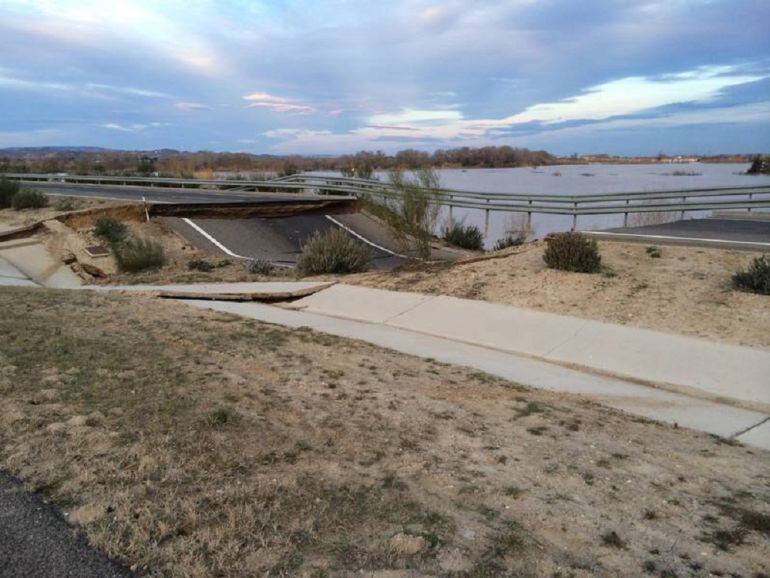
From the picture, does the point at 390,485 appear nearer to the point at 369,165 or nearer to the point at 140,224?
the point at 140,224

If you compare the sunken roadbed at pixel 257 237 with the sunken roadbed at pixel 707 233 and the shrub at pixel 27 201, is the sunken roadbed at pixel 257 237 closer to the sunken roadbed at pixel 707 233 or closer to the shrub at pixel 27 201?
the sunken roadbed at pixel 707 233

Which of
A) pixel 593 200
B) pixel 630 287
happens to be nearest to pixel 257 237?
pixel 593 200

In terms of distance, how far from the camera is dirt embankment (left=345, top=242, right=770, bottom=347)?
986cm

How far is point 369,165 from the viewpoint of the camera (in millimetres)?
39906

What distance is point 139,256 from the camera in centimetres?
1852

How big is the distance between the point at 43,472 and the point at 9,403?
5.16 ft

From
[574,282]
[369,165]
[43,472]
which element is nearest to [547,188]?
[574,282]

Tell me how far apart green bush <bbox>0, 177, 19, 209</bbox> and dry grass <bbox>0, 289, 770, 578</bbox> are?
83.7 feet

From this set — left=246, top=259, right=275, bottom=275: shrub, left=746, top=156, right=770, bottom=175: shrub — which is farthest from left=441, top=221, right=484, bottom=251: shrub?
left=746, top=156, right=770, bottom=175: shrub

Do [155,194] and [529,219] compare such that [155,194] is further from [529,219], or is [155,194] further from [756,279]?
[756,279]

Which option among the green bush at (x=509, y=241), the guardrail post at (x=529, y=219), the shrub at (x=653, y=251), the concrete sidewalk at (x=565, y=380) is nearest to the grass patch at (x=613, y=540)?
the concrete sidewalk at (x=565, y=380)

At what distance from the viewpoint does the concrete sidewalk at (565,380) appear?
6.80 m

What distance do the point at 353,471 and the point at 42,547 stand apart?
6.38ft

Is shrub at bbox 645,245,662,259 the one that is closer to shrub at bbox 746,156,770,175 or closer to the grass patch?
the grass patch
